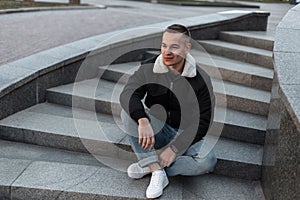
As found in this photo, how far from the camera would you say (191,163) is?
3.03 m

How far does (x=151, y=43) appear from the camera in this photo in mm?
5316

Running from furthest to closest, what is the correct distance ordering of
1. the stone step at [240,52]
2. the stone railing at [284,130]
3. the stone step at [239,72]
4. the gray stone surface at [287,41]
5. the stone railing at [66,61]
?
the stone step at [240,52] → the stone step at [239,72] → the stone railing at [66,61] → the gray stone surface at [287,41] → the stone railing at [284,130]

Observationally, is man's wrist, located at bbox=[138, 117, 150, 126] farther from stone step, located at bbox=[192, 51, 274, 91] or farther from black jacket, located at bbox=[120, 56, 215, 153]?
stone step, located at bbox=[192, 51, 274, 91]

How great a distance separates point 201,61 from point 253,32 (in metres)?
1.72

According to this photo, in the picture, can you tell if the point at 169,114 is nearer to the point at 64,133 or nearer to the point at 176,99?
the point at 176,99

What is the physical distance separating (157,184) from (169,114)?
1.85 ft

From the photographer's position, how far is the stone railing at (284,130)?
2.36 metres

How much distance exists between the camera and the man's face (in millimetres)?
2939

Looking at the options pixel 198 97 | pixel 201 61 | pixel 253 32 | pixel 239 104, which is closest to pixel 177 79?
pixel 198 97

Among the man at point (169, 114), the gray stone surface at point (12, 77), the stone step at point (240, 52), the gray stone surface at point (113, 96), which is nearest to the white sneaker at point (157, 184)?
the man at point (169, 114)

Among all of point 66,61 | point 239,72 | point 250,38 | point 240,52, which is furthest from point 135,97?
point 250,38

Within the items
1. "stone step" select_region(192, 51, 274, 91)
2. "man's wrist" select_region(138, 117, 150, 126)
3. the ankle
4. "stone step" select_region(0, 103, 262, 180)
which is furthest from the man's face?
"stone step" select_region(192, 51, 274, 91)

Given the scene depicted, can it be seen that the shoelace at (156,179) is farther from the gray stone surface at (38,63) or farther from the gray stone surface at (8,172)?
the gray stone surface at (38,63)

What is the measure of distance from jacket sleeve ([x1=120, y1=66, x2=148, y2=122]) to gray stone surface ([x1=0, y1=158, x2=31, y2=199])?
1.04 m
